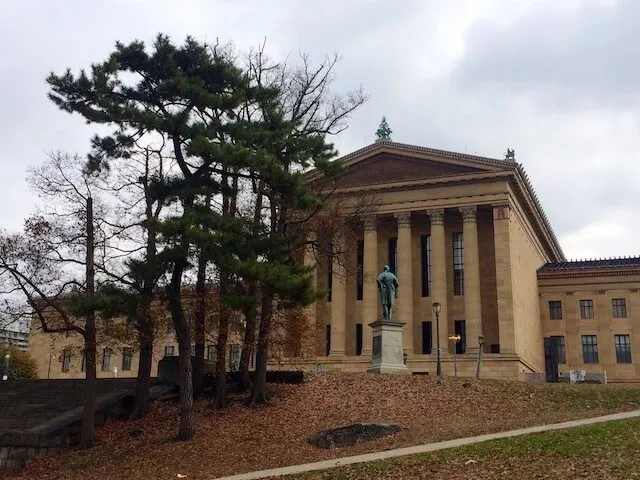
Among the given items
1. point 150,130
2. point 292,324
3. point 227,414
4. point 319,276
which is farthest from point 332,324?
point 150,130

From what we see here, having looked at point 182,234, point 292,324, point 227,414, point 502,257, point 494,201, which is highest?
point 494,201

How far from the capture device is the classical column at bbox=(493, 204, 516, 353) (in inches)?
1768

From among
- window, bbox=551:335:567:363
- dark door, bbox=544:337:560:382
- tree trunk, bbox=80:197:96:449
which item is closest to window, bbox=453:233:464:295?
dark door, bbox=544:337:560:382

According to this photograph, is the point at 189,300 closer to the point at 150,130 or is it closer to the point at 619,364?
the point at 150,130

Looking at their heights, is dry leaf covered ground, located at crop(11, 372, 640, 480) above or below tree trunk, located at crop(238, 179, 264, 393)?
below

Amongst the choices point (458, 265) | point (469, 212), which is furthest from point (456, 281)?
point (469, 212)

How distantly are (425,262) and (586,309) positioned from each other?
15.3 meters

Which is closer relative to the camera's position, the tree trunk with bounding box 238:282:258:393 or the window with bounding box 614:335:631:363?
the tree trunk with bounding box 238:282:258:393

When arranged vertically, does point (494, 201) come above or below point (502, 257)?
above

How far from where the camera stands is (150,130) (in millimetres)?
21812

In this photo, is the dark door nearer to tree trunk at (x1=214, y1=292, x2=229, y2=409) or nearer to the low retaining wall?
tree trunk at (x1=214, y1=292, x2=229, y2=409)

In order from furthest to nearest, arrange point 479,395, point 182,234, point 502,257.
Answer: point 502,257 → point 479,395 → point 182,234

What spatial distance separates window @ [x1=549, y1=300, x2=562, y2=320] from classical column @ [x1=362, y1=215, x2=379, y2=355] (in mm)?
17692

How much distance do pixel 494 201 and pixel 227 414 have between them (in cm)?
2871
